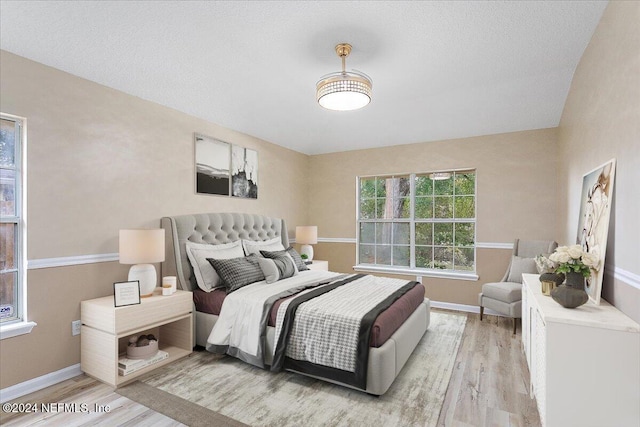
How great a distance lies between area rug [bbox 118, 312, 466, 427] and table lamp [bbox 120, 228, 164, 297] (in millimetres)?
780

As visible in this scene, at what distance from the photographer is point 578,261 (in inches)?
85.5

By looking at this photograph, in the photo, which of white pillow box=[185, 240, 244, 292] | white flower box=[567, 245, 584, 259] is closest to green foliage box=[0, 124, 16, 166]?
white pillow box=[185, 240, 244, 292]

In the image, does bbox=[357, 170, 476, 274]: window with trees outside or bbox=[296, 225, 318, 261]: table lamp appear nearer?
bbox=[357, 170, 476, 274]: window with trees outside

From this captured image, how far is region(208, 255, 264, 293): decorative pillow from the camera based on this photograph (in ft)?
11.0

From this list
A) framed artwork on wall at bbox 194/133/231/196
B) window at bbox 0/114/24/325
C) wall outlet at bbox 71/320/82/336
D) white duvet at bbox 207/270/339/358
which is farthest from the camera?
framed artwork on wall at bbox 194/133/231/196

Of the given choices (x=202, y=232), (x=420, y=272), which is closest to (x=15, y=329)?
(x=202, y=232)

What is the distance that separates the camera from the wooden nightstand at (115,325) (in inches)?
103

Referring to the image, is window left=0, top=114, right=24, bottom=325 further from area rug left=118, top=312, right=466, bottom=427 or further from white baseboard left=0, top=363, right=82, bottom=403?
area rug left=118, top=312, right=466, bottom=427

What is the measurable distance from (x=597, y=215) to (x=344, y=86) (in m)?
2.04

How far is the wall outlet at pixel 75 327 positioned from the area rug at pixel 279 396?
67 cm

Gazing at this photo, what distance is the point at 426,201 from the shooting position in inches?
204

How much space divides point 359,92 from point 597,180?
6.08 feet

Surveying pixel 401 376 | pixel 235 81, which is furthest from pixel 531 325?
pixel 235 81

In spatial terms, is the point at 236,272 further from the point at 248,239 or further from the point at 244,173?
the point at 244,173
